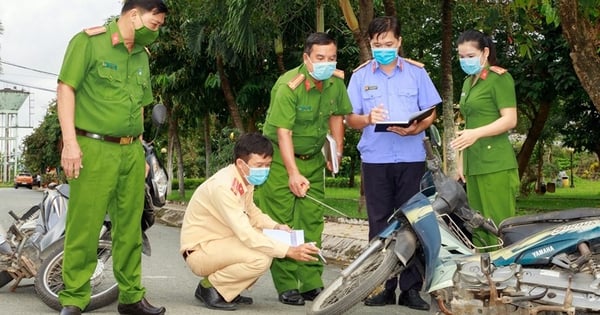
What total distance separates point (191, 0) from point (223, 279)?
1147 cm

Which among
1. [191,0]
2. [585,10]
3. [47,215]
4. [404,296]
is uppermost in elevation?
[191,0]

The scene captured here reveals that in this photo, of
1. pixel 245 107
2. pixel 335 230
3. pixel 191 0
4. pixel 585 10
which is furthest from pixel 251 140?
pixel 245 107

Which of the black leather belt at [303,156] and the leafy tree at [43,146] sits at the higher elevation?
the leafy tree at [43,146]

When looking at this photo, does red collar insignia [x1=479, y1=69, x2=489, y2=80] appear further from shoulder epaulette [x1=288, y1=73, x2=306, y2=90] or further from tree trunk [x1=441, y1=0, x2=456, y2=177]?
tree trunk [x1=441, y1=0, x2=456, y2=177]

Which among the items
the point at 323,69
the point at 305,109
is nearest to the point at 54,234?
the point at 305,109

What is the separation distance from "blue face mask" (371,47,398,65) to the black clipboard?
47 centimetres

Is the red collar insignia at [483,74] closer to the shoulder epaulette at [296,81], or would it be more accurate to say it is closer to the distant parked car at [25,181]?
the shoulder epaulette at [296,81]

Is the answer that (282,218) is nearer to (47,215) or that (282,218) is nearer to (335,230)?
(47,215)

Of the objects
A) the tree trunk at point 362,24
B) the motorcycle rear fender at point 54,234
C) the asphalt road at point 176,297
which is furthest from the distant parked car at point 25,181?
the motorcycle rear fender at point 54,234

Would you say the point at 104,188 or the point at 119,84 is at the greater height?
the point at 119,84

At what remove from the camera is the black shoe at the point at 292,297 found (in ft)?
20.5

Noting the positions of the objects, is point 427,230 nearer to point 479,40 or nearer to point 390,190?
point 390,190

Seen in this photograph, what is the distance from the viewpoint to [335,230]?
1088 centimetres

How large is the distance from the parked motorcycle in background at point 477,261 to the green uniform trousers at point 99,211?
130 centimetres
